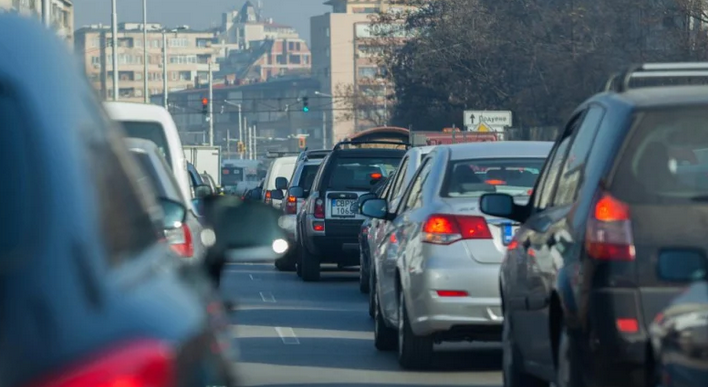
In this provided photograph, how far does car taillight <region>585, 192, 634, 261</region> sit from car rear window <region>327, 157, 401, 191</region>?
1487 cm

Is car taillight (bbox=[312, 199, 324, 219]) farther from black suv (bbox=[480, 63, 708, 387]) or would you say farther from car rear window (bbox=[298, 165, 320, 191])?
black suv (bbox=[480, 63, 708, 387])

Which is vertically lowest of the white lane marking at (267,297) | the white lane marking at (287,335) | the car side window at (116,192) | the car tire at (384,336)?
the white lane marking at (267,297)

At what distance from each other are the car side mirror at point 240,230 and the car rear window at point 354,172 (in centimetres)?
1628

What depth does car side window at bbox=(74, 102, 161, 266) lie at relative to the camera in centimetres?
267

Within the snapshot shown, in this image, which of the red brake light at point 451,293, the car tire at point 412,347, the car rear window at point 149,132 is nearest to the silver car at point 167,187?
the red brake light at point 451,293

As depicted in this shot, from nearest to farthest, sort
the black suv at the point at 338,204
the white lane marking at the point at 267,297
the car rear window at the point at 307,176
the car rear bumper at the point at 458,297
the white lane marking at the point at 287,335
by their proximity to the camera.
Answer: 1. the car rear bumper at the point at 458,297
2. the white lane marking at the point at 287,335
3. the white lane marking at the point at 267,297
4. the black suv at the point at 338,204
5. the car rear window at the point at 307,176

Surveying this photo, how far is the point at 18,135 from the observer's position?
261 centimetres

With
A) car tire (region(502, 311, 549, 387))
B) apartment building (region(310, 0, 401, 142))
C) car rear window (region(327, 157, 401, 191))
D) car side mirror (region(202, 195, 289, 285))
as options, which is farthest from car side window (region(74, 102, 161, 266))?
apartment building (region(310, 0, 401, 142))

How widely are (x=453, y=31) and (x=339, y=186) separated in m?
36.0

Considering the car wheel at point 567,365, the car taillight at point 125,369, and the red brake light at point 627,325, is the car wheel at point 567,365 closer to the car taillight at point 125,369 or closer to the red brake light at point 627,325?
the red brake light at point 627,325

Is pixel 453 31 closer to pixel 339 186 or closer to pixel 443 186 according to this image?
pixel 339 186

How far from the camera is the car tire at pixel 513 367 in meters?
7.90

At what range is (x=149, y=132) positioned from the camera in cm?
1151

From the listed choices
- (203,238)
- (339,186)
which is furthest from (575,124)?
(339,186)
